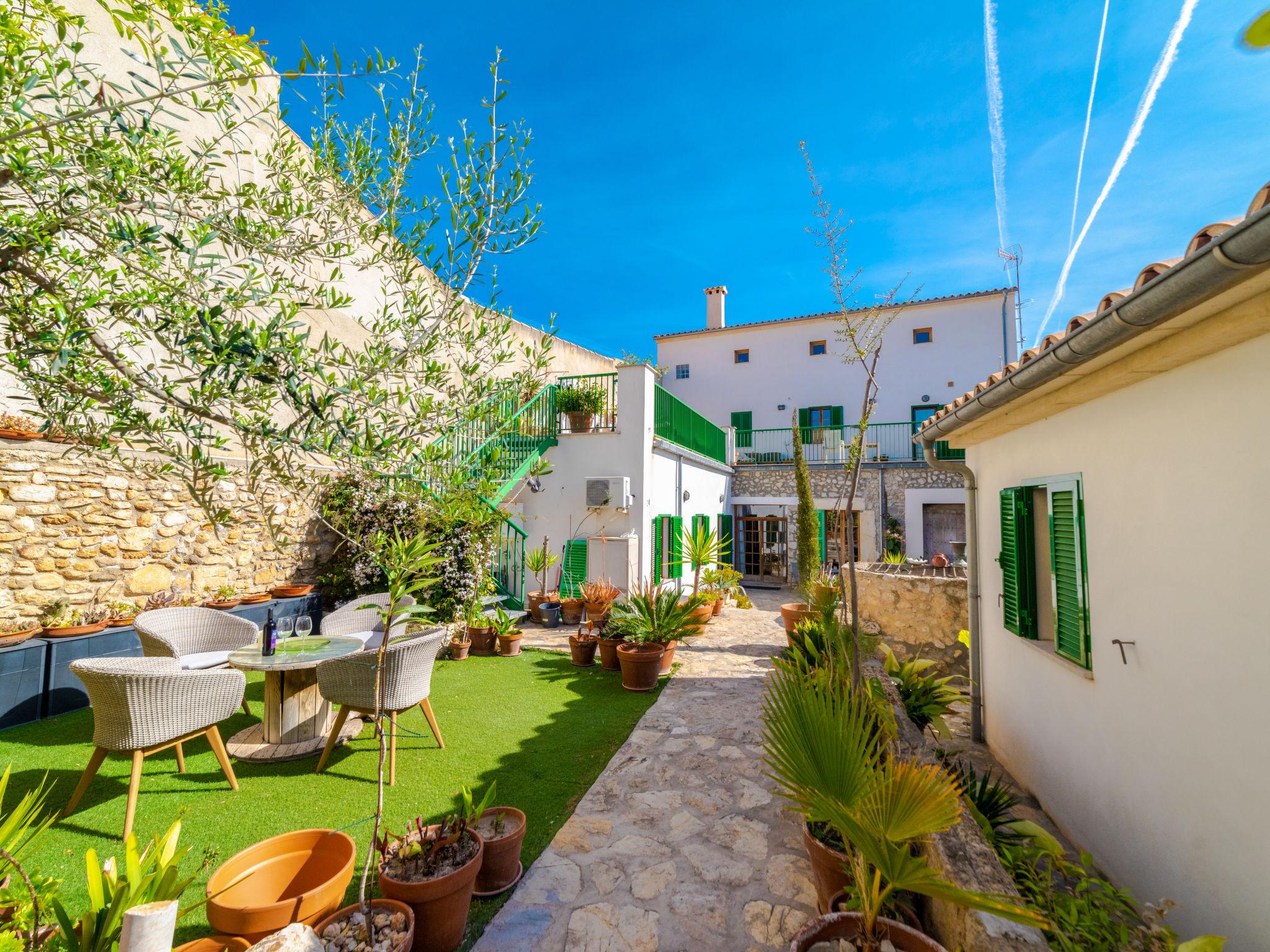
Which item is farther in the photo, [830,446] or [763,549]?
[830,446]

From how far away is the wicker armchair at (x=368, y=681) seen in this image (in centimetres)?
375

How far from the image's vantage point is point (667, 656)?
6355mm

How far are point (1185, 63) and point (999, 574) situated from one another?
11.7 ft

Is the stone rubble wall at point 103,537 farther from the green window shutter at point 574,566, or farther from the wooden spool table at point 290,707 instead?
the green window shutter at point 574,566

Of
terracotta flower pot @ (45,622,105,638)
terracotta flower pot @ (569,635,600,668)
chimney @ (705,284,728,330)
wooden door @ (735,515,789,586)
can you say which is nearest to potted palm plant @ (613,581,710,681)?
terracotta flower pot @ (569,635,600,668)

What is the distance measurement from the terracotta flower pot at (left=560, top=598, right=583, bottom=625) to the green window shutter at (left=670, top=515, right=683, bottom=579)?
2.40 meters

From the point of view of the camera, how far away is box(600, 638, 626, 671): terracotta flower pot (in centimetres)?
646

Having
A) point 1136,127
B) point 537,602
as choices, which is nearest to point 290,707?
point 537,602

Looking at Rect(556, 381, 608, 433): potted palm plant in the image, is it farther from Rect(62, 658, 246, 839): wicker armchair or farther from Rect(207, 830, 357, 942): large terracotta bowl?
Rect(207, 830, 357, 942): large terracotta bowl

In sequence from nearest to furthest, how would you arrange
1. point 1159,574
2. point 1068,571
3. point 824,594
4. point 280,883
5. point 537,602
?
point 280,883 < point 1159,574 < point 1068,571 < point 824,594 < point 537,602

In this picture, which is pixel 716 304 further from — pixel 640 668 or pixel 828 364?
pixel 640 668

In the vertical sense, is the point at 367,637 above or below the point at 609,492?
below

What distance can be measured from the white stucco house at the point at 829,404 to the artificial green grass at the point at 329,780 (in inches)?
393

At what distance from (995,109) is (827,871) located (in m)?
6.51
